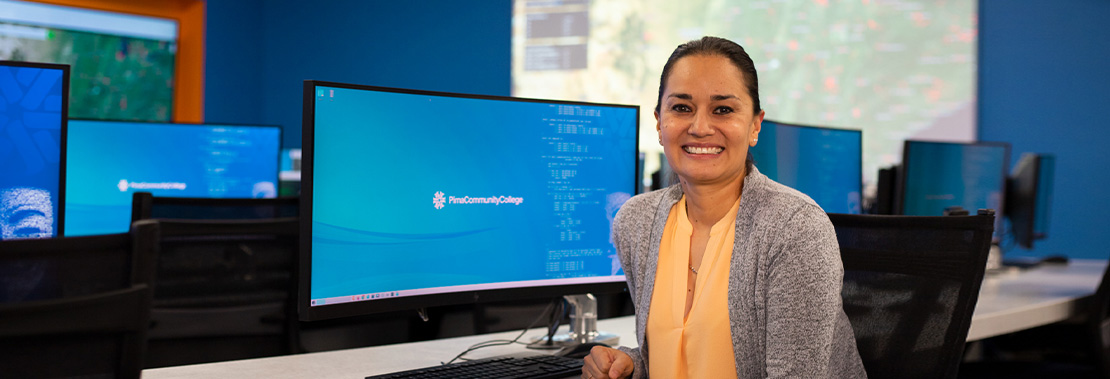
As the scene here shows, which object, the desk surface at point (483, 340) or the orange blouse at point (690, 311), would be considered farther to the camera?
the desk surface at point (483, 340)

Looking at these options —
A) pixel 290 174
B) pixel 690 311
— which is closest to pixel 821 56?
pixel 290 174

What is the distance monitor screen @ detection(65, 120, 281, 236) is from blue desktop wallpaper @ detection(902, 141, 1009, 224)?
8.56ft

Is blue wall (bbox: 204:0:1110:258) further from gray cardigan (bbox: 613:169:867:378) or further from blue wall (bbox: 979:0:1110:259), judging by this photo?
gray cardigan (bbox: 613:169:867:378)

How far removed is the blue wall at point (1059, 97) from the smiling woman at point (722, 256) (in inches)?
152

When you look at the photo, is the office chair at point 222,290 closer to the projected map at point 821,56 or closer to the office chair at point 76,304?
the office chair at point 76,304

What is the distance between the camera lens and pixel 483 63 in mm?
6172

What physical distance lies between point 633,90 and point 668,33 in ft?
1.49

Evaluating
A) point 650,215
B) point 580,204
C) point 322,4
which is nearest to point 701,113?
point 650,215

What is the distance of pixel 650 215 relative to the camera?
4.79 ft

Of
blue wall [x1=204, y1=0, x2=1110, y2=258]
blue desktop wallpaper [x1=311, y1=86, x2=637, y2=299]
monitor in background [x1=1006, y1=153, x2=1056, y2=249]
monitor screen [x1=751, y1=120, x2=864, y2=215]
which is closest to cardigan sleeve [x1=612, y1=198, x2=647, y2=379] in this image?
blue desktop wallpaper [x1=311, y1=86, x2=637, y2=299]

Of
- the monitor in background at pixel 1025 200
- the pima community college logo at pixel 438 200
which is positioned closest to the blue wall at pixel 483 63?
the monitor in background at pixel 1025 200

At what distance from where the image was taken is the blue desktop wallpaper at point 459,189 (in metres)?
1.39

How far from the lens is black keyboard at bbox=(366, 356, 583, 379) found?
4.40 feet

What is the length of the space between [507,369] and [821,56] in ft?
13.9
